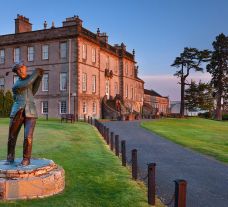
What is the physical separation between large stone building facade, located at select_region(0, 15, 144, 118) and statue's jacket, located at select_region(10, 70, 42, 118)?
32.3 meters

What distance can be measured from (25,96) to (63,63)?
36234mm

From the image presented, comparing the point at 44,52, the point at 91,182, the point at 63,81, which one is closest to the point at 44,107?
the point at 63,81

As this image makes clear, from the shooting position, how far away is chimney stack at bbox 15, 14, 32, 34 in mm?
48438

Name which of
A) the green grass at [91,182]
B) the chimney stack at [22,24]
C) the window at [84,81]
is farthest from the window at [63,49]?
the green grass at [91,182]

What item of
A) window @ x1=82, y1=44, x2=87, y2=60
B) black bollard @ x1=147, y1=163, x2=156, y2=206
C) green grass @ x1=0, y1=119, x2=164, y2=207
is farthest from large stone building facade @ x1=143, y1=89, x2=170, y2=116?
black bollard @ x1=147, y1=163, x2=156, y2=206

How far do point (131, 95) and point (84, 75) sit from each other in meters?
19.8

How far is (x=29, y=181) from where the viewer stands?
7.44 m

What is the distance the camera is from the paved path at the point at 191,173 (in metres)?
8.13

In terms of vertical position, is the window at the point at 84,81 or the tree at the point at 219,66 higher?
the tree at the point at 219,66

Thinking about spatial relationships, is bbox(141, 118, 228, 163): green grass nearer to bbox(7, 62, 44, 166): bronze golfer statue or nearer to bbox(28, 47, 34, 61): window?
bbox(7, 62, 44, 166): bronze golfer statue

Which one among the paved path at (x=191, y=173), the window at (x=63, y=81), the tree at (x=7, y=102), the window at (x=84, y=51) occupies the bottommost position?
the paved path at (x=191, y=173)

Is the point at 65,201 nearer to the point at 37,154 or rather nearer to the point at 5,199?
the point at 5,199

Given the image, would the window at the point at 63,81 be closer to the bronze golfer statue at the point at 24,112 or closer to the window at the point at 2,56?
the window at the point at 2,56

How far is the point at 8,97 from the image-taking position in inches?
1631
